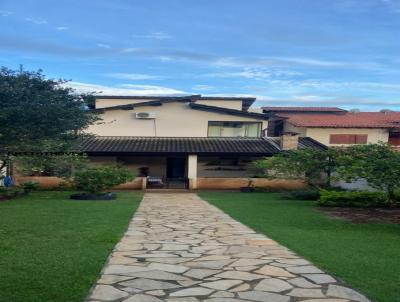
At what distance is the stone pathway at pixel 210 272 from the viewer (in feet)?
15.9

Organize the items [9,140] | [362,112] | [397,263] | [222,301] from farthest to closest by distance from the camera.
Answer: [362,112] < [9,140] < [397,263] < [222,301]

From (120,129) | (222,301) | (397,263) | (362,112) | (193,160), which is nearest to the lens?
(222,301)

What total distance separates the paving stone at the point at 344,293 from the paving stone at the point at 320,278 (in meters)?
0.21

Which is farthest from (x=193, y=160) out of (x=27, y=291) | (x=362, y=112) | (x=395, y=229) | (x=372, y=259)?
(x=362, y=112)

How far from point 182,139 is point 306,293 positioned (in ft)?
86.7

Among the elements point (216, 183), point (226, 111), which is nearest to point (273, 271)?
point (216, 183)

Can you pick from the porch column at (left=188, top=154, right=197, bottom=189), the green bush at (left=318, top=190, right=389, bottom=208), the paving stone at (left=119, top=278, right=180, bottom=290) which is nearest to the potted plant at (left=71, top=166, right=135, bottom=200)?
the green bush at (left=318, top=190, right=389, bottom=208)

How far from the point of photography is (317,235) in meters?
9.34

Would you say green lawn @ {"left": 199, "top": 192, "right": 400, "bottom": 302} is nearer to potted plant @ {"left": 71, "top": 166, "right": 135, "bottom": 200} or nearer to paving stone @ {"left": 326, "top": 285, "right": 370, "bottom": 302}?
paving stone @ {"left": 326, "top": 285, "right": 370, "bottom": 302}

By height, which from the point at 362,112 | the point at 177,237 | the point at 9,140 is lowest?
the point at 177,237

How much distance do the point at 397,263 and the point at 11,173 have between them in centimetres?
2377

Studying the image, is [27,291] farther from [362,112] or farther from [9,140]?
[362,112]

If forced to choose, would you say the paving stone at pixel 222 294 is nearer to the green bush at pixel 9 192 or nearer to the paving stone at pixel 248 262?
the paving stone at pixel 248 262

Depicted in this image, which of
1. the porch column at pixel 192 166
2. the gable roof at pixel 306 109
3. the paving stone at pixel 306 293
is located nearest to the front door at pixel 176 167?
the porch column at pixel 192 166
